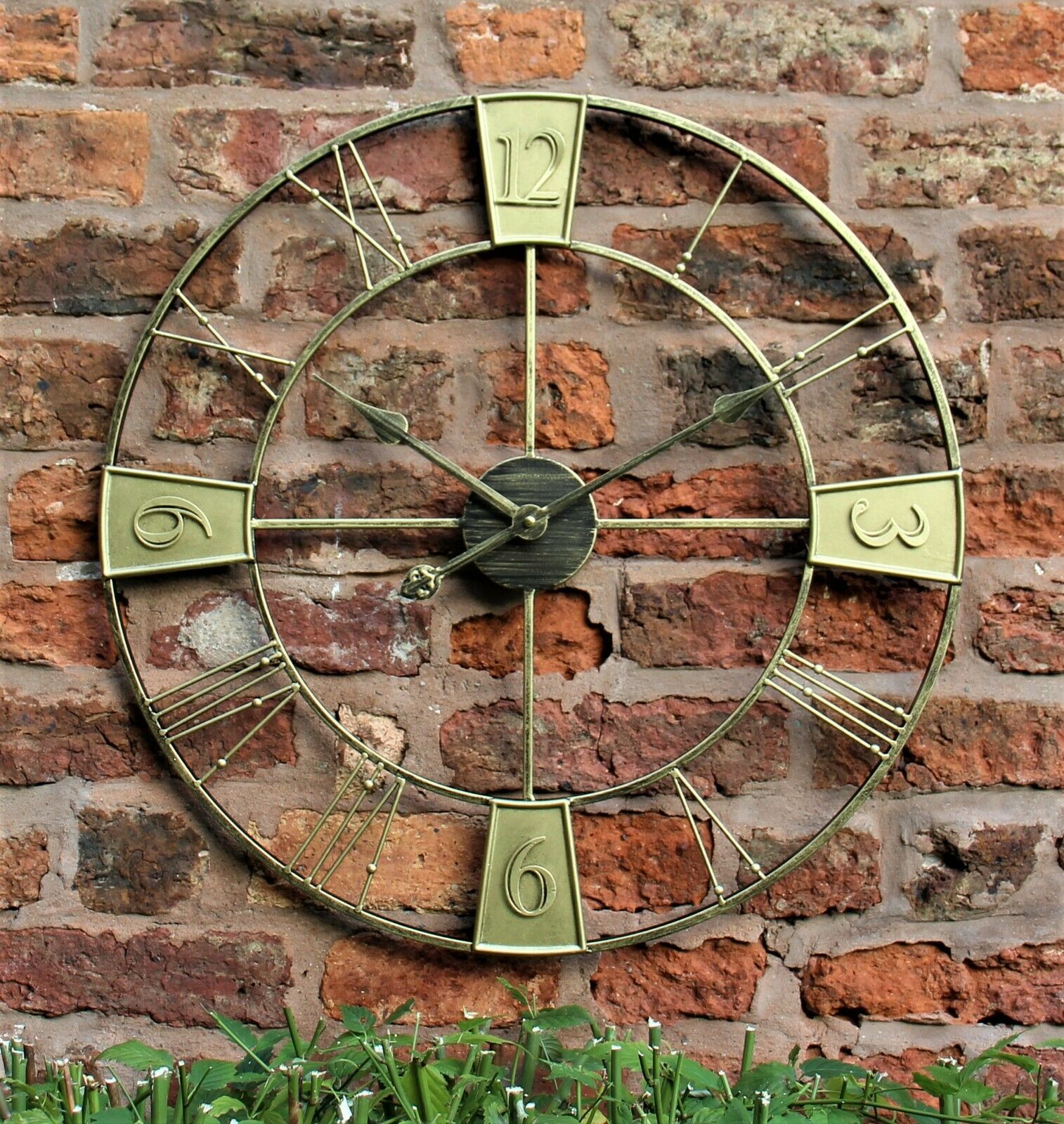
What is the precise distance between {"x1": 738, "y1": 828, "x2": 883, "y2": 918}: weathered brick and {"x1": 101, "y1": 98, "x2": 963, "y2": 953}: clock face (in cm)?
3

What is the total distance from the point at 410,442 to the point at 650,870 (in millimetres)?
512

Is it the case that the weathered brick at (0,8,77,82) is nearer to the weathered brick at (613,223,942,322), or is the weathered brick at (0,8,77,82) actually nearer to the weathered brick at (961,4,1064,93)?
the weathered brick at (613,223,942,322)

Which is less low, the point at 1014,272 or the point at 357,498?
the point at 1014,272

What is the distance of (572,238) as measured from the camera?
133cm

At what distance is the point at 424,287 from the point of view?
1.33 metres

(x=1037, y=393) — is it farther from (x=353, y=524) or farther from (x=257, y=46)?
(x=257, y=46)

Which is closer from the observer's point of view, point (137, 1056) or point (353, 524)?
point (137, 1056)

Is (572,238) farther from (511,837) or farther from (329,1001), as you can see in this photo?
(329,1001)

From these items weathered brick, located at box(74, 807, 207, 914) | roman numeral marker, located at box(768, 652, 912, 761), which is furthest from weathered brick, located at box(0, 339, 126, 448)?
roman numeral marker, located at box(768, 652, 912, 761)

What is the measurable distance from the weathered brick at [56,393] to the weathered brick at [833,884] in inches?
34.1

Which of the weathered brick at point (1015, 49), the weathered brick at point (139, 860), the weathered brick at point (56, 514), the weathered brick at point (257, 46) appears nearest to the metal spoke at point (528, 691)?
the weathered brick at point (139, 860)

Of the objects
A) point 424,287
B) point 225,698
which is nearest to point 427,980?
point 225,698

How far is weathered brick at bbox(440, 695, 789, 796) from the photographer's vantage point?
A: 1.33m

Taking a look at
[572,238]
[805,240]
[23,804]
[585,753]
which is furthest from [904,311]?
[23,804]
